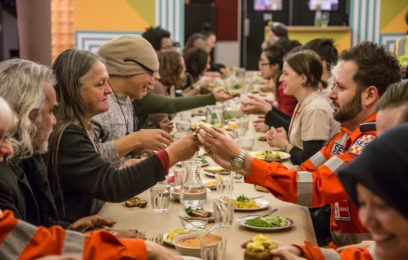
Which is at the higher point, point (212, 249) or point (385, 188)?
point (385, 188)

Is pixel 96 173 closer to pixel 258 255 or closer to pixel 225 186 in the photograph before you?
pixel 225 186

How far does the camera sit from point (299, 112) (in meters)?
3.46

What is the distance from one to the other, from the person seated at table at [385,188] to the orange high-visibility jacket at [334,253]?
0.48 metres

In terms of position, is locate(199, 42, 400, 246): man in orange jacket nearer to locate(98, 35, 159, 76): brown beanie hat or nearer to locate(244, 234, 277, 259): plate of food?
locate(244, 234, 277, 259): plate of food

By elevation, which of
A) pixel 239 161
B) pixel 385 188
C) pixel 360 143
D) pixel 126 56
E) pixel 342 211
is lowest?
pixel 342 211

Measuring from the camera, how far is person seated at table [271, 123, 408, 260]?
104 centimetres

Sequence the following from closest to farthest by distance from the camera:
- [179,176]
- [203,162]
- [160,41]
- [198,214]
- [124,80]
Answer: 1. [198,214]
2. [179,176]
3. [203,162]
4. [124,80]
5. [160,41]

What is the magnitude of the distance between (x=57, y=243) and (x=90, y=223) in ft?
1.35

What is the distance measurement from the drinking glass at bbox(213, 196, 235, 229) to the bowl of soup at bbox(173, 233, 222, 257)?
0.66ft

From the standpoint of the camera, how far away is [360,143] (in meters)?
2.16

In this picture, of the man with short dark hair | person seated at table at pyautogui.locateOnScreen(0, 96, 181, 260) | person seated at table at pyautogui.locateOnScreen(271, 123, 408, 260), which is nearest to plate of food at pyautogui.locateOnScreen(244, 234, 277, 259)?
person seated at table at pyautogui.locateOnScreen(0, 96, 181, 260)

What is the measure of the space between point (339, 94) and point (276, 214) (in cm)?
65

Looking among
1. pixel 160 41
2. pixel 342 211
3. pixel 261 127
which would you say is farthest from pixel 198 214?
pixel 160 41

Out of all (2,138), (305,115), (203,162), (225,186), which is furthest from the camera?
(305,115)
